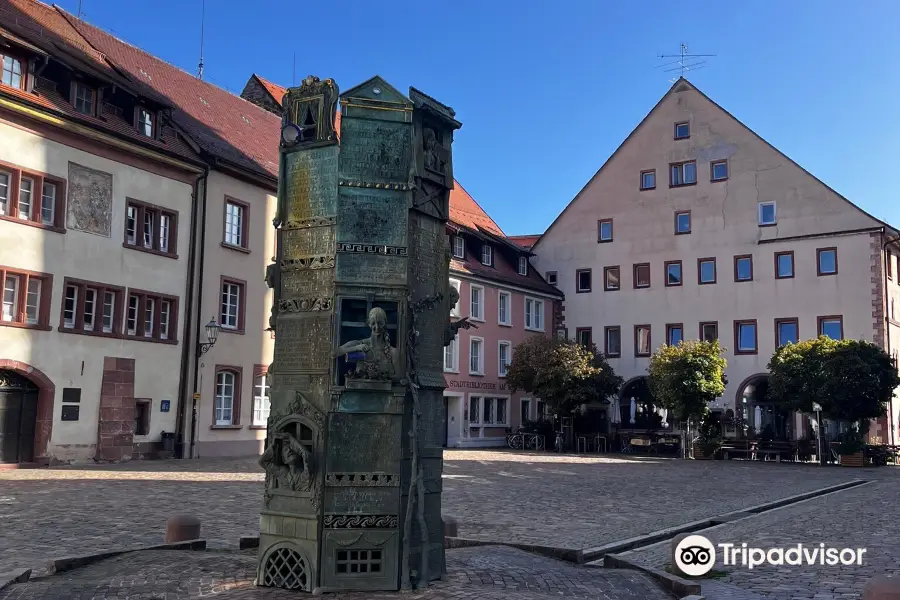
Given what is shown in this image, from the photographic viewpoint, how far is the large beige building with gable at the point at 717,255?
39.6 m

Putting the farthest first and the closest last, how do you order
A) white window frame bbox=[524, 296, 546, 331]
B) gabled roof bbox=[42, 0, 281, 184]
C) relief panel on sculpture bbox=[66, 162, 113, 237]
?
white window frame bbox=[524, 296, 546, 331], gabled roof bbox=[42, 0, 281, 184], relief panel on sculpture bbox=[66, 162, 113, 237]

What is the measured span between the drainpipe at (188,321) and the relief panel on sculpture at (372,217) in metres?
21.4

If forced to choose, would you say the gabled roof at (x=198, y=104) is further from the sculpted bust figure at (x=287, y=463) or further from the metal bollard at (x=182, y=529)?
the sculpted bust figure at (x=287, y=463)

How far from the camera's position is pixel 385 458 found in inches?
321

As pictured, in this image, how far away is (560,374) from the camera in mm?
39562

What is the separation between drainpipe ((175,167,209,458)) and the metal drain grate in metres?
20.9

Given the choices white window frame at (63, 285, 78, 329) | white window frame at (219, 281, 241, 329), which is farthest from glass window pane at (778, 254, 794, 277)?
white window frame at (63, 285, 78, 329)

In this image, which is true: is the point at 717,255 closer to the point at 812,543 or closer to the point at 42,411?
the point at 42,411

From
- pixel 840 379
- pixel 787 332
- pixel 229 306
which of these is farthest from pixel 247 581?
pixel 787 332

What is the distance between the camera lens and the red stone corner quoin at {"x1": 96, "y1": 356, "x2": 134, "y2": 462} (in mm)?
25547

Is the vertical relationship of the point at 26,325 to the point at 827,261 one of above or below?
below

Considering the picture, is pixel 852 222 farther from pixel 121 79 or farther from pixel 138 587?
pixel 138 587

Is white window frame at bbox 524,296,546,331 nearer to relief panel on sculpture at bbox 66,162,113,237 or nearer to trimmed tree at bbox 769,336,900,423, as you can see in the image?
trimmed tree at bbox 769,336,900,423

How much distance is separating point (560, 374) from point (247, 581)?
105ft
